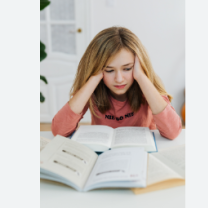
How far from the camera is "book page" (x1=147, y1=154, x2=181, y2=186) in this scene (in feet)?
1.73

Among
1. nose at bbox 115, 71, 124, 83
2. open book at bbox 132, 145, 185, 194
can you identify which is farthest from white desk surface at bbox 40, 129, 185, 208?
nose at bbox 115, 71, 124, 83

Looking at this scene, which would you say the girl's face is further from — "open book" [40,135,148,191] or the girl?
"open book" [40,135,148,191]

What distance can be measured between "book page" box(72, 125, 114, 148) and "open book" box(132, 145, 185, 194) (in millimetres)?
204

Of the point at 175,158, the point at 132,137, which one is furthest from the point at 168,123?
the point at 175,158

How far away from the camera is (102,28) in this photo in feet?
8.38

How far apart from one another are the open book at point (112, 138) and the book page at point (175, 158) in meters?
0.06

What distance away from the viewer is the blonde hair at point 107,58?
95 cm

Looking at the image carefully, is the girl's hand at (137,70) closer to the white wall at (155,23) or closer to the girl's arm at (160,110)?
the girl's arm at (160,110)

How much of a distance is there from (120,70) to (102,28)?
1.75 metres

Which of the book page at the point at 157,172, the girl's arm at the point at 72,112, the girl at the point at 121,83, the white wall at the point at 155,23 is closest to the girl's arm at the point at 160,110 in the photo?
the girl at the point at 121,83

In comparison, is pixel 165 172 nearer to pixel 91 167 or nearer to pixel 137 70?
pixel 91 167

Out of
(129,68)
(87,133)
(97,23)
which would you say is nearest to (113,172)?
(87,133)
